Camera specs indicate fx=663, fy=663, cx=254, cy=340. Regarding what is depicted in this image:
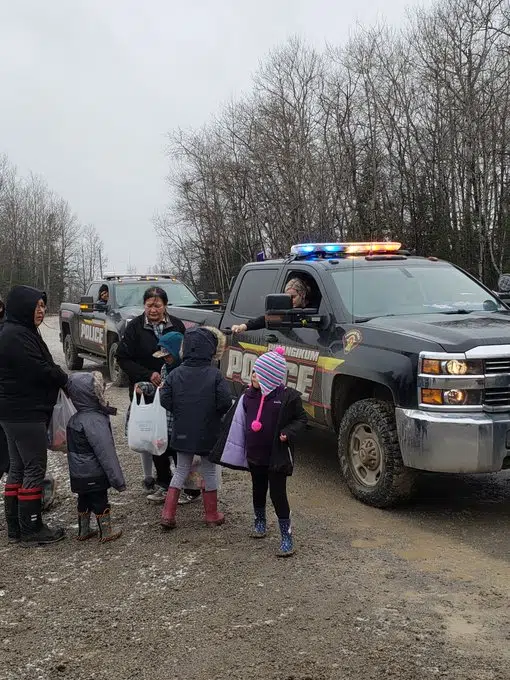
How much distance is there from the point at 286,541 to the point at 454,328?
191 centimetres

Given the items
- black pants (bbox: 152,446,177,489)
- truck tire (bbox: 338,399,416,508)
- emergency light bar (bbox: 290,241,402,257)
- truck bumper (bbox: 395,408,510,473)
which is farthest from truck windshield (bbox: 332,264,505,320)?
black pants (bbox: 152,446,177,489)

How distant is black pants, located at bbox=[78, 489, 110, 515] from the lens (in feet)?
15.0

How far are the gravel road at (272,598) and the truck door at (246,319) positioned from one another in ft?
5.92

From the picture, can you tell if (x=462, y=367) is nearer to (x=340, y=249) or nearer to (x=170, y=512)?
(x=170, y=512)

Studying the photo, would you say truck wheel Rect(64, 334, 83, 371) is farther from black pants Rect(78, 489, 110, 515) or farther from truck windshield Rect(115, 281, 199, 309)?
black pants Rect(78, 489, 110, 515)

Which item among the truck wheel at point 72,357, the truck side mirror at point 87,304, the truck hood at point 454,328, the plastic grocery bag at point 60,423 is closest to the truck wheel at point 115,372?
the truck side mirror at point 87,304

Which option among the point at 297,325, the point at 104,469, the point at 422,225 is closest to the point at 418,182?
the point at 422,225

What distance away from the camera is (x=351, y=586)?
369 cm

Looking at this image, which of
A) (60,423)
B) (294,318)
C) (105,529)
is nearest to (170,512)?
(105,529)

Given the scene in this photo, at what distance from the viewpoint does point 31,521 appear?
454cm

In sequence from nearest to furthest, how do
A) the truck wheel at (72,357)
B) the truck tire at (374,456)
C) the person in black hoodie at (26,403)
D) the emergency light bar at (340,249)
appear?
1. the person in black hoodie at (26,403)
2. the truck tire at (374,456)
3. the emergency light bar at (340,249)
4. the truck wheel at (72,357)

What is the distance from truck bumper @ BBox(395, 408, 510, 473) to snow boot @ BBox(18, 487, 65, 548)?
8.55ft

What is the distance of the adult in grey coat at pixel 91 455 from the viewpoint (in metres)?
4.48

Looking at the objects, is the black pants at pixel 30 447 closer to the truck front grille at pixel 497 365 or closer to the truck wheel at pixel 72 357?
the truck front grille at pixel 497 365
